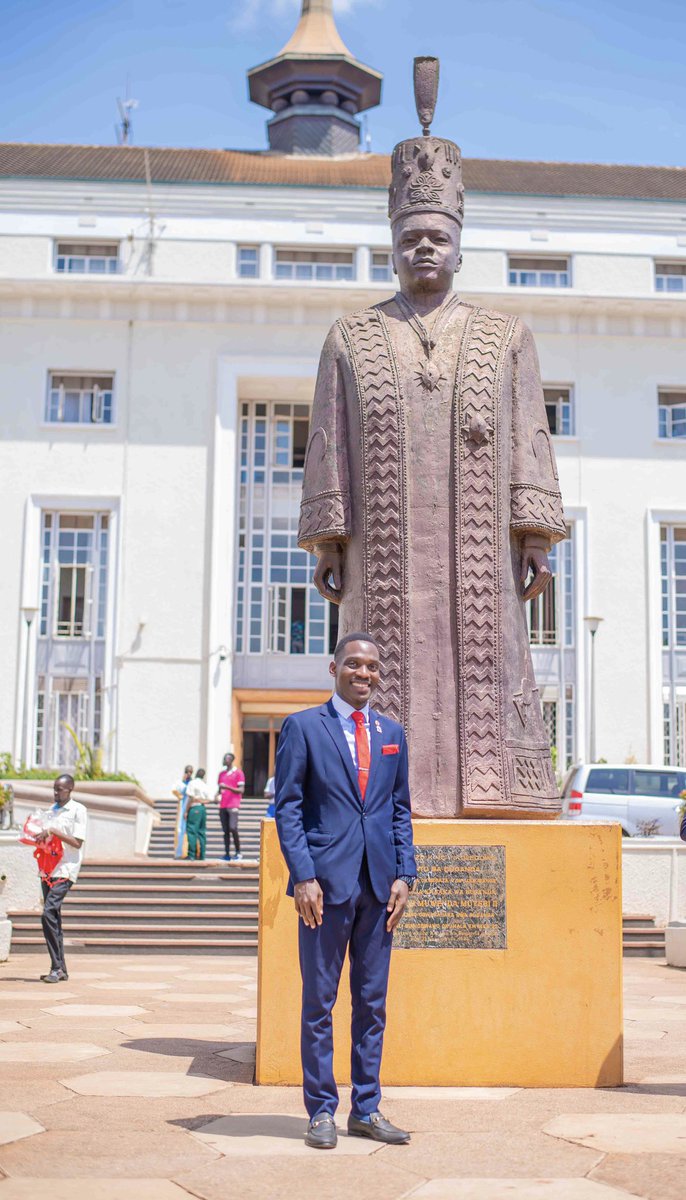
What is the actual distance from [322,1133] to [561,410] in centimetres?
3338

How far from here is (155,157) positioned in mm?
41219

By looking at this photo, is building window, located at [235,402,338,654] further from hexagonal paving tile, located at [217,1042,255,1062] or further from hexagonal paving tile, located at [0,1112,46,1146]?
hexagonal paving tile, located at [0,1112,46,1146]

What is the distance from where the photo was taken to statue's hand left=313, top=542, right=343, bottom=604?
6855 millimetres

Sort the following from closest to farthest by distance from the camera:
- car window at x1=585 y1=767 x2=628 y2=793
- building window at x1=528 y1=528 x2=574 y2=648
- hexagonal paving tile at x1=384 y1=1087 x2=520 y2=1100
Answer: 1. hexagonal paving tile at x1=384 y1=1087 x2=520 y2=1100
2. car window at x1=585 y1=767 x2=628 y2=793
3. building window at x1=528 y1=528 x2=574 y2=648

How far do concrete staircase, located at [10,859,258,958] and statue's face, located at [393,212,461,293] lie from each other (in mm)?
9939

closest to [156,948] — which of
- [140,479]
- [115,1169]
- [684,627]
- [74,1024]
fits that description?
[74,1024]

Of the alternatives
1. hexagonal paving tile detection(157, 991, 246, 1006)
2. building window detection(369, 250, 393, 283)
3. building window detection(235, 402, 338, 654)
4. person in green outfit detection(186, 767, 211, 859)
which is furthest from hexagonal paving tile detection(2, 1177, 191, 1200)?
building window detection(369, 250, 393, 283)

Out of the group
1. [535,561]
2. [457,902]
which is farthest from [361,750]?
[535,561]

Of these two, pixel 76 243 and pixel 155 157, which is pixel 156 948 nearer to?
pixel 76 243

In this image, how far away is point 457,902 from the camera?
6043mm

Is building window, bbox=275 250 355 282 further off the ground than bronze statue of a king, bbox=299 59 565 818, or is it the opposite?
building window, bbox=275 250 355 282

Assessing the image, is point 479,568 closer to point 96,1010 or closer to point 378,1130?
point 378,1130

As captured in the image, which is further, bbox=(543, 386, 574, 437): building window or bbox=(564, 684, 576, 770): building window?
bbox=(543, 386, 574, 437): building window

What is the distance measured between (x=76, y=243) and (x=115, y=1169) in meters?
34.6
